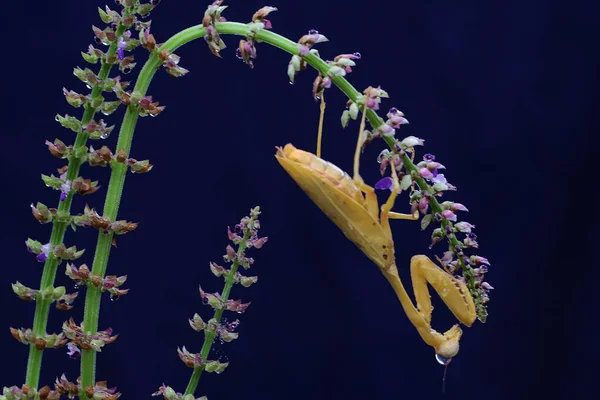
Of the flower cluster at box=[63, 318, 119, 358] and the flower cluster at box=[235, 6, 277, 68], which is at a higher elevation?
the flower cluster at box=[235, 6, 277, 68]

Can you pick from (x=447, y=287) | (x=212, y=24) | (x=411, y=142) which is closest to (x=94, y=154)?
(x=212, y=24)

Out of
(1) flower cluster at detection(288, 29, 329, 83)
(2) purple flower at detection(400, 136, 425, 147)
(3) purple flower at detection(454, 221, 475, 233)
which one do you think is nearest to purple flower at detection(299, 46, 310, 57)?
(1) flower cluster at detection(288, 29, 329, 83)

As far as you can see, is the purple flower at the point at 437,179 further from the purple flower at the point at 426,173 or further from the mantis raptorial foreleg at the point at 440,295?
the mantis raptorial foreleg at the point at 440,295

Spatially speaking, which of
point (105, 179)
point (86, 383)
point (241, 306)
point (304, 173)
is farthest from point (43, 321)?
point (105, 179)

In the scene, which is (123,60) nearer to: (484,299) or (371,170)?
(484,299)

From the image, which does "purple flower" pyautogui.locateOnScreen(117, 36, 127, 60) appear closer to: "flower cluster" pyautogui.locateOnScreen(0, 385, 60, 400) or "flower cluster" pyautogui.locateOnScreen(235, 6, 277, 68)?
"flower cluster" pyautogui.locateOnScreen(235, 6, 277, 68)

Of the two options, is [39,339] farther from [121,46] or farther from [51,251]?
[121,46]
